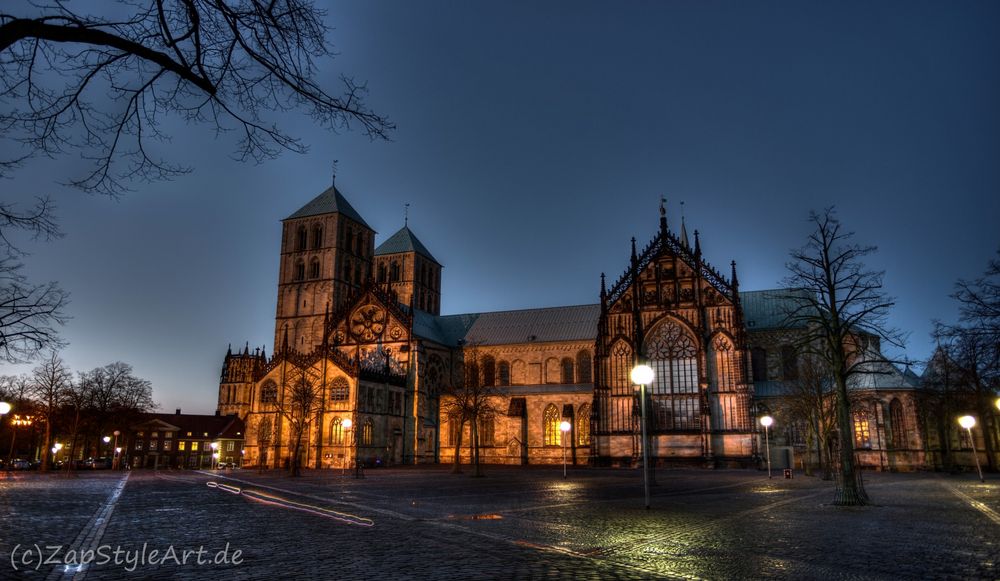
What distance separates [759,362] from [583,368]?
1772cm

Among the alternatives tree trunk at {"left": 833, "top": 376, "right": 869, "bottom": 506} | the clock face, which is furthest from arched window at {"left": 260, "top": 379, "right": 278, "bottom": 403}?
tree trunk at {"left": 833, "top": 376, "right": 869, "bottom": 506}

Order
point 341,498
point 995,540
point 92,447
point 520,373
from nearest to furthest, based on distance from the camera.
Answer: point 995,540 → point 341,498 → point 520,373 → point 92,447

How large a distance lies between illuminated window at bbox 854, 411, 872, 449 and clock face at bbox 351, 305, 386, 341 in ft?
151

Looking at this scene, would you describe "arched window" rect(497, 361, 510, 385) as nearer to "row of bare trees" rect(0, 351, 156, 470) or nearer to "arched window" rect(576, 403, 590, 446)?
"arched window" rect(576, 403, 590, 446)

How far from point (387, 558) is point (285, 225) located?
Answer: 8557cm

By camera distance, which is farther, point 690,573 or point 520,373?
point 520,373

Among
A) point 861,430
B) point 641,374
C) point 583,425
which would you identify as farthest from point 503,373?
point 641,374

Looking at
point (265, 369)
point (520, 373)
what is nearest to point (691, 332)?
point (520, 373)

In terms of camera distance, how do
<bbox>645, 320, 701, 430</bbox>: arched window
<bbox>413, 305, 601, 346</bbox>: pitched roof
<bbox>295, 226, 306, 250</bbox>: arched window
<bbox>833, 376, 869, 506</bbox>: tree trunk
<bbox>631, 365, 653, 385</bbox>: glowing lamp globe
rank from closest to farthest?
<bbox>833, 376, 869, 506</bbox>: tree trunk < <bbox>631, 365, 653, 385</bbox>: glowing lamp globe < <bbox>645, 320, 701, 430</bbox>: arched window < <bbox>413, 305, 601, 346</bbox>: pitched roof < <bbox>295, 226, 306, 250</bbox>: arched window

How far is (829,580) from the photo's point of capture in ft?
30.2

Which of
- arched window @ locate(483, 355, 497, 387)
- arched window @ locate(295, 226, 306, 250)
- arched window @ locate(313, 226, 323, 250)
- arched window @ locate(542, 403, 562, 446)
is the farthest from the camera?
arched window @ locate(295, 226, 306, 250)

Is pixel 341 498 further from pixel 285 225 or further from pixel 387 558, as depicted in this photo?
pixel 285 225

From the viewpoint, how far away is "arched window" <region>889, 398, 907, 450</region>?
183ft

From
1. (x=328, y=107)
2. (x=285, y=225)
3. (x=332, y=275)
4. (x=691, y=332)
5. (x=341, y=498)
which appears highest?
(x=285, y=225)
